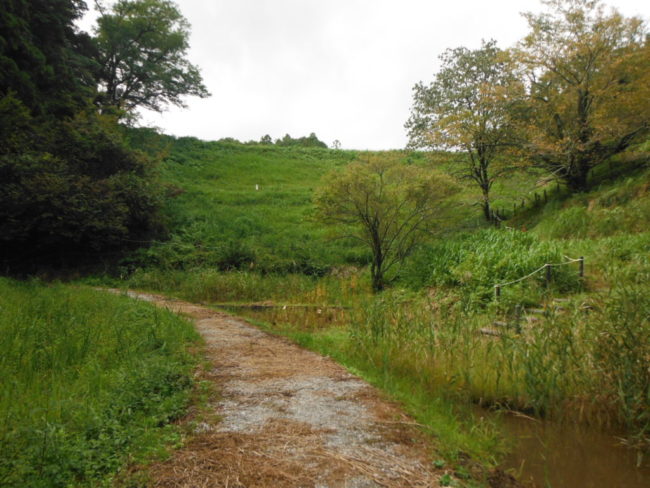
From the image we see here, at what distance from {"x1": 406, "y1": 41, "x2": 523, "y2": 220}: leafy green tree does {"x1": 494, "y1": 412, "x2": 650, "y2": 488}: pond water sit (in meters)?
13.5

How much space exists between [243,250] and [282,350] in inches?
407

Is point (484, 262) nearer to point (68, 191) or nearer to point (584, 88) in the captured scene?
point (584, 88)

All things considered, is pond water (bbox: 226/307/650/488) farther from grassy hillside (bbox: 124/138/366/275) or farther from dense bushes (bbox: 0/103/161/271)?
dense bushes (bbox: 0/103/161/271)

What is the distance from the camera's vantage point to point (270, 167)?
31625mm

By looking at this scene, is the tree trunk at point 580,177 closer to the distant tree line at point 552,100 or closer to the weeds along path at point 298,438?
the distant tree line at point 552,100

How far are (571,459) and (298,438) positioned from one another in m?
2.38

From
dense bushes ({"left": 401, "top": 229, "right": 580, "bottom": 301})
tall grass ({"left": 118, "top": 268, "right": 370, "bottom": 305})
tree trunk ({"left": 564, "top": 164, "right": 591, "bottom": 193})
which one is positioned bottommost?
tall grass ({"left": 118, "top": 268, "right": 370, "bottom": 305})

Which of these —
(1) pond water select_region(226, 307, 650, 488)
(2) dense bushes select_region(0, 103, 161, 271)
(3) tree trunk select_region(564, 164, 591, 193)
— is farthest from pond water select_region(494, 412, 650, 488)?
(2) dense bushes select_region(0, 103, 161, 271)

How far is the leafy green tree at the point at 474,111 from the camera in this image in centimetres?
1492

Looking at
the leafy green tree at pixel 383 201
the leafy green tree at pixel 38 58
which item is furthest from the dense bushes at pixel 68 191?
the leafy green tree at pixel 383 201

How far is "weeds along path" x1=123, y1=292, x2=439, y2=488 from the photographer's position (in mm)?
2406

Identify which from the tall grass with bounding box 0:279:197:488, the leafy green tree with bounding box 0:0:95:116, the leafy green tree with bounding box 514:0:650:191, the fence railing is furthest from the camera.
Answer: the leafy green tree with bounding box 0:0:95:116

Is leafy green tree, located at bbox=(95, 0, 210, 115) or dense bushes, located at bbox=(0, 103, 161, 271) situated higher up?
leafy green tree, located at bbox=(95, 0, 210, 115)

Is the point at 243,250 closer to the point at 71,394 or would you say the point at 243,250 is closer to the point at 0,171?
the point at 0,171
